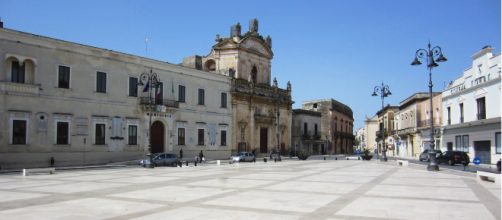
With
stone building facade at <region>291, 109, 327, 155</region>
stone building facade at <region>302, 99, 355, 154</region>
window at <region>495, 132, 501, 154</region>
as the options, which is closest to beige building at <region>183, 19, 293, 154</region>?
stone building facade at <region>291, 109, 327, 155</region>

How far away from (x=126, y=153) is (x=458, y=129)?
29.9m

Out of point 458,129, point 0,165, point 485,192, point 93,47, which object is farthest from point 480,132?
point 0,165

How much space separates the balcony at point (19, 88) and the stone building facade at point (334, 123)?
51.0 meters

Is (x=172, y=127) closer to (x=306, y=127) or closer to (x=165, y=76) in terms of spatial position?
(x=165, y=76)

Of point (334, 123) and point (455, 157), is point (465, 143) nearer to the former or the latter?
point (455, 157)

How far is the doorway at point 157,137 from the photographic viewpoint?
3931 centimetres

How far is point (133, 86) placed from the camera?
123ft

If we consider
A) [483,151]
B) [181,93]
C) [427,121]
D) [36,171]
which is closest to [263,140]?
[181,93]

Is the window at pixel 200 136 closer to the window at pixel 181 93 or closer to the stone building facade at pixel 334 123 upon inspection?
the window at pixel 181 93

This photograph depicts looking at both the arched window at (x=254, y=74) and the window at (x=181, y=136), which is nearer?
the window at (x=181, y=136)

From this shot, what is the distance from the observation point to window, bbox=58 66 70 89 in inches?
1252

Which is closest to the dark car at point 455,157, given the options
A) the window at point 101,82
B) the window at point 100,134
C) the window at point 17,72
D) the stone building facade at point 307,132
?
the window at point 100,134

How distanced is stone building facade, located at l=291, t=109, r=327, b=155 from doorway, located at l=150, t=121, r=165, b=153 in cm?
2693

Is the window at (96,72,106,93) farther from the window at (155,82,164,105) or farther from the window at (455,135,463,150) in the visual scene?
the window at (455,135,463,150)
